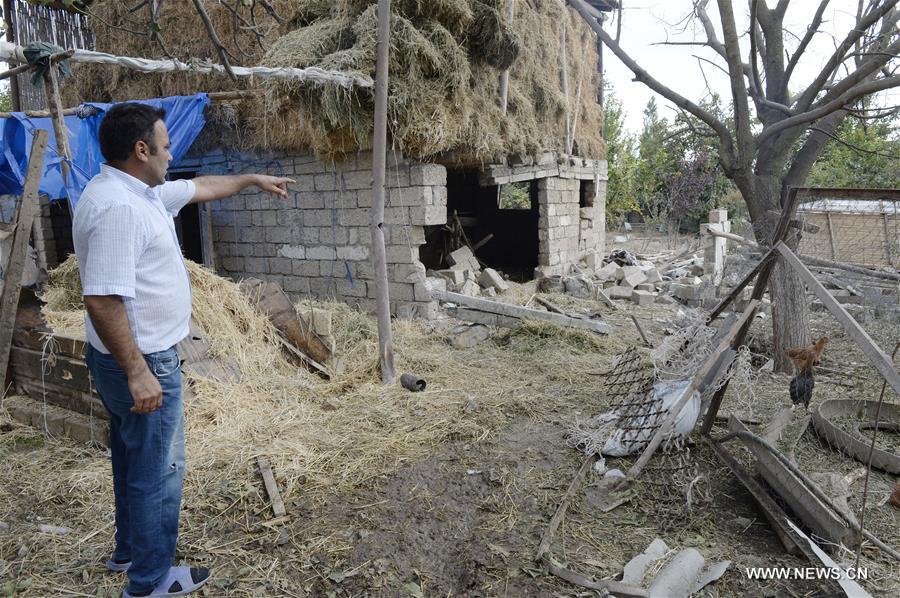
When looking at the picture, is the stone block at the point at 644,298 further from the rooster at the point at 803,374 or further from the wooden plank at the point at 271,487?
the wooden plank at the point at 271,487

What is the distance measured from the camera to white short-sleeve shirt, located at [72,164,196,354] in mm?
2008

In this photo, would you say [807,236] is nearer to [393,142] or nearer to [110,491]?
[393,142]

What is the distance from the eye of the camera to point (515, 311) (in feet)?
23.5

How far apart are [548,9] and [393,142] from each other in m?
5.32

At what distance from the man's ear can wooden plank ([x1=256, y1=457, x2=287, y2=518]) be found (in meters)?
1.91

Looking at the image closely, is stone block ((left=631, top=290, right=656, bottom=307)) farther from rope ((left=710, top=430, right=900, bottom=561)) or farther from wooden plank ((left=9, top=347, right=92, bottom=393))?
wooden plank ((left=9, top=347, right=92, bottom=393))

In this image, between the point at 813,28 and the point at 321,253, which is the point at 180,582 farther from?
the point at 321,253

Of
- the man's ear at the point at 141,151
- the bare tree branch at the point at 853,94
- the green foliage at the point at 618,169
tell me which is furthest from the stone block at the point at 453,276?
the green foliage at the point at 618,169

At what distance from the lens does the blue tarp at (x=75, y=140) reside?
574 cm

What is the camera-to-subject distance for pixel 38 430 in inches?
159

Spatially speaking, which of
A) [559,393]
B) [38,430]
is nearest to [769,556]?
[559,393]

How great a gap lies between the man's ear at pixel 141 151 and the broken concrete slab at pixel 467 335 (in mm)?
4707

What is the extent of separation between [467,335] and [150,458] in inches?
188

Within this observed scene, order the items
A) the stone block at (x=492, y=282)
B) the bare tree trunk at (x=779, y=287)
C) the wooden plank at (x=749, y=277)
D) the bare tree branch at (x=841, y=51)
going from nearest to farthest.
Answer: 1. the wooden plank at (x=749, y=277)
2. the bare tree branch at (x=841, y=51)
3. the bare tree trunk at (x=779, y=287)
4. the stone block at (x=492, y=282)
